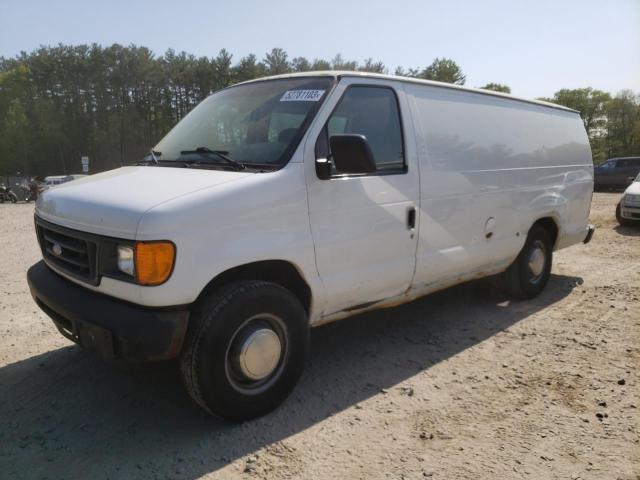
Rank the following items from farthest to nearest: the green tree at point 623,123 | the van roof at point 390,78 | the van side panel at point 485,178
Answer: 1. the green tree at point 623,123
2. the van side panel at point 485,178
3. the van roof at point 390,78

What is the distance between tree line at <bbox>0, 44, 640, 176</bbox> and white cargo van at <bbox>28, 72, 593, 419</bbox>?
53.2 metres

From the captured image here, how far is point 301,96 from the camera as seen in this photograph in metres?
3.35

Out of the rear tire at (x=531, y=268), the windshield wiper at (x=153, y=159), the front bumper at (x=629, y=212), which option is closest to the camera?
the windshield wiper at (x=153, y=159)

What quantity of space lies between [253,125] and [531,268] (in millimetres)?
3726

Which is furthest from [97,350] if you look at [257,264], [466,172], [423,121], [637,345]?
[637,345]

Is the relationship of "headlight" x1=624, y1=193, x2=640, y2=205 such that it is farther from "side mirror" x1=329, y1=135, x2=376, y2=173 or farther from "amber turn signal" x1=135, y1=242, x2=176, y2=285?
"amber turn signal" x1=135, y1=242, x2=176, y2=285

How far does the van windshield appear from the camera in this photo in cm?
314

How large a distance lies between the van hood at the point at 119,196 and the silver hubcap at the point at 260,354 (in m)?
0.93

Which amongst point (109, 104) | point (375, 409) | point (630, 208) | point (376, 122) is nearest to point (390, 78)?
point (376, 122)

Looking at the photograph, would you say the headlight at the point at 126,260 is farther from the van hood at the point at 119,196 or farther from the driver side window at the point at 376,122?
the driver side window at the point at 376,122

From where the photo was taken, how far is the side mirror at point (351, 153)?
116 inches

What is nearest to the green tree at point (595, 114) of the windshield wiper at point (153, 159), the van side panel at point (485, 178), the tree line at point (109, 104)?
the tree line at point (109, 104)

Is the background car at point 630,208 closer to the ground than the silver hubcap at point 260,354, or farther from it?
farther from it

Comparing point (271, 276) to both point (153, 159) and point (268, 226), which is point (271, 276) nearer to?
point (268, 226)
